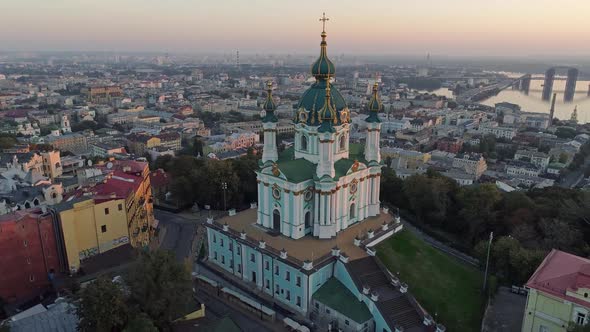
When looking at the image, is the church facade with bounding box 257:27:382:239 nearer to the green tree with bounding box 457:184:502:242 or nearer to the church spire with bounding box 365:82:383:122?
the church spire with bounding box 365:82:383:122

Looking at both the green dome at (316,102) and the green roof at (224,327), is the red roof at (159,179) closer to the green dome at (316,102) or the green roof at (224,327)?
the green dome at (316,102)

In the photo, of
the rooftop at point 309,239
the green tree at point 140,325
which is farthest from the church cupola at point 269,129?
the green tree at point 140,325

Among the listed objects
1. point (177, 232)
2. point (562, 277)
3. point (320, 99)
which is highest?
point (320, 99)

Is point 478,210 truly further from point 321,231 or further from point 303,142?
point 303,142

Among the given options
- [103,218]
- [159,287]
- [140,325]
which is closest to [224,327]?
[159,287]

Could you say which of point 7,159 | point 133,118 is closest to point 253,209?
point 7,159

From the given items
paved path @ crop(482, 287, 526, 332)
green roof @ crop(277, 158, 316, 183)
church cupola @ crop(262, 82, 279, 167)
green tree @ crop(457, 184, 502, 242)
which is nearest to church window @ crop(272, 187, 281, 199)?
green roof @ crop(277, 158, 316, 183)

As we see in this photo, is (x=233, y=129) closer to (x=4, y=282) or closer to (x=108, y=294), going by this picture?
(x=4, y=282)
